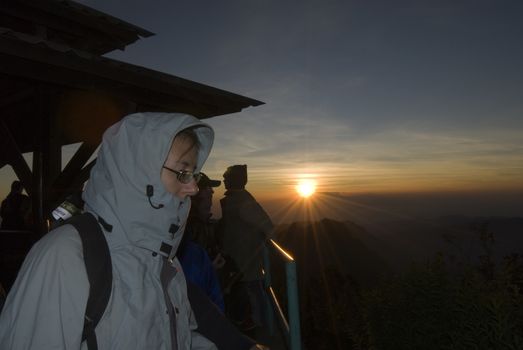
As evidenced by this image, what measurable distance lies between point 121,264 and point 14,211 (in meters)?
7.30

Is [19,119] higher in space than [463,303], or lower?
higher

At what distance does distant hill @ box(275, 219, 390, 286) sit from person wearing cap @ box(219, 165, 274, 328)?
113m

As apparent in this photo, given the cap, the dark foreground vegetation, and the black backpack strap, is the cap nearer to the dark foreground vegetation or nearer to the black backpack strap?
the black backpack strap

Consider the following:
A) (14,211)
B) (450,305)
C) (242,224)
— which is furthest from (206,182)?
(14,211)

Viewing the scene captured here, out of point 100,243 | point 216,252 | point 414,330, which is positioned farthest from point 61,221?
point 414,330

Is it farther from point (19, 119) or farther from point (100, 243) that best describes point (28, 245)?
point (100, 243)

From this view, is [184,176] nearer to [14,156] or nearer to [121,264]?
[121,264]

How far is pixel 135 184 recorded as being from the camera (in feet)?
4.28

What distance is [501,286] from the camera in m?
4.89

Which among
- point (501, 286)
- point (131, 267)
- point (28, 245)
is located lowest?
point (501, 286)

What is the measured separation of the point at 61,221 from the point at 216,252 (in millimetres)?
2441

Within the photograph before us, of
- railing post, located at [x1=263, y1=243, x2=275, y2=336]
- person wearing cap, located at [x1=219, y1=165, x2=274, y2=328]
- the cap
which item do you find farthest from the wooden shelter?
railing post, located at [x1=263, y1=243, x2=275, y2=336]

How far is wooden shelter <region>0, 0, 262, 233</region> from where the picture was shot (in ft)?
9.89

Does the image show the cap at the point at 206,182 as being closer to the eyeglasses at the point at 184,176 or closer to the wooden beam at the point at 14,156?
the eyeglasses at the point at 184,176
